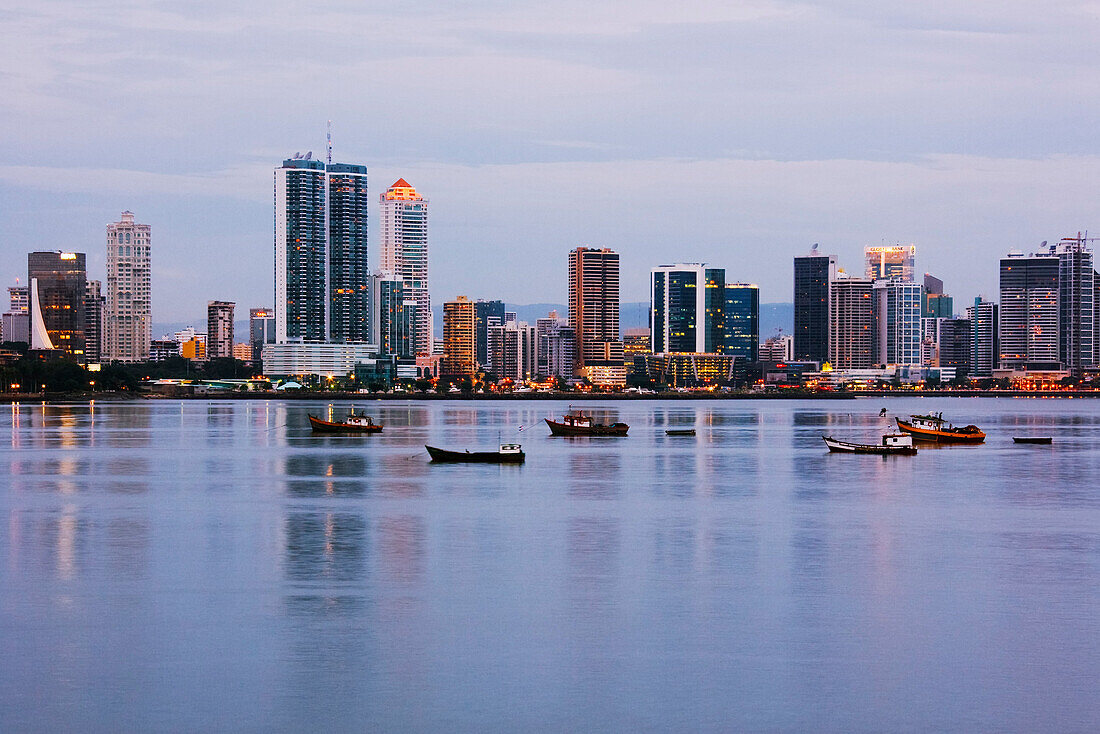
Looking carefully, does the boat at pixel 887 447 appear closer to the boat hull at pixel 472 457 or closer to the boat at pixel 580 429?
the boat hull at pixel 472 457

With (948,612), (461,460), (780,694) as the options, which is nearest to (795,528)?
(948,612)

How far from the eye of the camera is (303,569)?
120ft

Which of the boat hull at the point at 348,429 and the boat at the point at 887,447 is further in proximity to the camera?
the boat hull at the point at 348,429

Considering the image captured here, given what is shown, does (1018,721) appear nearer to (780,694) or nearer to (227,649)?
(780,694)

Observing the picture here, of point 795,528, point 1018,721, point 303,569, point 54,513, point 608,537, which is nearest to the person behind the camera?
point 1018,721

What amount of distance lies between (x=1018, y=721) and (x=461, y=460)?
59.1 m

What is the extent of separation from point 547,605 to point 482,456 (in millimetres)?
49308

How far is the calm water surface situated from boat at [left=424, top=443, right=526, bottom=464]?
1159 cm

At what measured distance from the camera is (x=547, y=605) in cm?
3086

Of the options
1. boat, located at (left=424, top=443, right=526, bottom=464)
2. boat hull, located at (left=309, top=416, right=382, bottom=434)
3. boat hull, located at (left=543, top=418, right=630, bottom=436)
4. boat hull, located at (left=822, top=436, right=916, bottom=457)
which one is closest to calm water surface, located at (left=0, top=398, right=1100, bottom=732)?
boat, located at (left=424, top=443, right=526, bottom=464)

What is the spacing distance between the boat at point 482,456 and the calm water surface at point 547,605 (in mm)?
11587

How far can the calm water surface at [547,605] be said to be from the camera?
22.1 meters

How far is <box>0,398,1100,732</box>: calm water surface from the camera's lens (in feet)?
72.4

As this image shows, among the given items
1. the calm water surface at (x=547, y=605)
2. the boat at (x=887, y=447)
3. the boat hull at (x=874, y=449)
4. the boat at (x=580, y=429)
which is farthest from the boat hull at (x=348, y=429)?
the calm water surface at (x=547, y=605)
